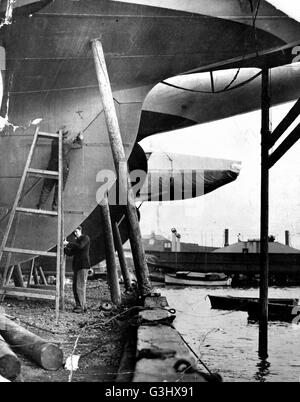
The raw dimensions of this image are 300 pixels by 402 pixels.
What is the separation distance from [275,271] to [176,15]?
23145mm

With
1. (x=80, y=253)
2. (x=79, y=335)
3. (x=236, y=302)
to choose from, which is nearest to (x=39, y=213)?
(x=80, y=253)

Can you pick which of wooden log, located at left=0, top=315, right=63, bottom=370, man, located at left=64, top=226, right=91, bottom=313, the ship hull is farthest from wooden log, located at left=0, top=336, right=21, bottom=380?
the ship hull

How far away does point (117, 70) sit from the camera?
7.18m

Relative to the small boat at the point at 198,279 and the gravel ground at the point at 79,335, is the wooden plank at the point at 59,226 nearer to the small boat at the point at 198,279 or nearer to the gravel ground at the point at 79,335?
the gravel ground at the point at 79,335

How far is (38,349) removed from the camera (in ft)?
12.2

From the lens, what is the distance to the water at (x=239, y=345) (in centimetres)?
718

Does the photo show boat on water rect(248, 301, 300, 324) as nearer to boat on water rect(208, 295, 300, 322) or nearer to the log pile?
boat on water rect(208, 295, 300, 322)

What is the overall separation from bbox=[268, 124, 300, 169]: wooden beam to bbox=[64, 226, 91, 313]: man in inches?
113

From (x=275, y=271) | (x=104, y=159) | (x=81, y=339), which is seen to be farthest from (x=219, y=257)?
(x=81, y=339)

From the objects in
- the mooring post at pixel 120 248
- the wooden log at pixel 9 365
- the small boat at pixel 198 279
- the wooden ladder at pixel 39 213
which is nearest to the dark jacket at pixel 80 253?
the wooden ladder at pixel 39 213

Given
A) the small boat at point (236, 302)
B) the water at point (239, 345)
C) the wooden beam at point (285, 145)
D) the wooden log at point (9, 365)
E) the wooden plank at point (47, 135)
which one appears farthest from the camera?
the small boat at point (236, 302)

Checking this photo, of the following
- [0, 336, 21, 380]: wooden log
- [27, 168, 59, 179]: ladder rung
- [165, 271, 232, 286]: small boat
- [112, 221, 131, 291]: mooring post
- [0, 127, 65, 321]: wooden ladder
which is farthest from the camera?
[165, 271, 232, 286]: small boat

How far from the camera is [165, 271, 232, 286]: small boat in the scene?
87.1 feet

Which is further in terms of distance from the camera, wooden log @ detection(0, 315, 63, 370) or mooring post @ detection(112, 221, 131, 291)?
mooring post @ detection(112, 221, 131, 291)
